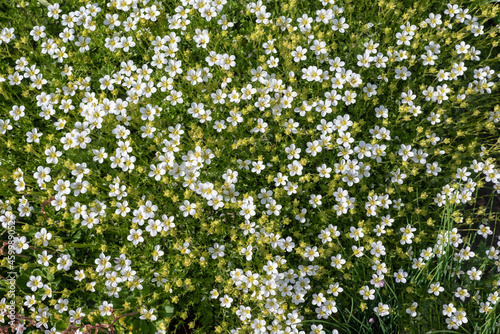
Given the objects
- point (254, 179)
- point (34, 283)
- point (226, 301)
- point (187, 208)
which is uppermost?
point (254, 179)

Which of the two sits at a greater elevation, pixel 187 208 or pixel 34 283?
pixel 187 208

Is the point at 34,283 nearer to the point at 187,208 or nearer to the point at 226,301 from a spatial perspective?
the point at 187,208

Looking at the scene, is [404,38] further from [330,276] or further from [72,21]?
[72,21]

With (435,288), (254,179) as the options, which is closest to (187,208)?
(254,179)

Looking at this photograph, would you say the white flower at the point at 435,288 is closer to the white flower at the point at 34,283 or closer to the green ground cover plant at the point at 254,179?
the green ground cover plant at the point at 254,179

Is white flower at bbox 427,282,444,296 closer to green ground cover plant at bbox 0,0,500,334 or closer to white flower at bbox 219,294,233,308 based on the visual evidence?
green ground cover plant at bbox 0,0,500,334

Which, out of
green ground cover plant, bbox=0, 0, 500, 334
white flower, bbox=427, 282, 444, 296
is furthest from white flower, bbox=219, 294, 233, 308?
white flower, bbox=427, 282, 444, 296

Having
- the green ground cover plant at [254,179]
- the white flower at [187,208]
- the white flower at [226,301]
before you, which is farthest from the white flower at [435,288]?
the white flower at [187,208]

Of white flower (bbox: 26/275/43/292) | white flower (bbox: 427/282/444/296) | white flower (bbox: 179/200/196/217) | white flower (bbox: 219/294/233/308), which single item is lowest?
white flower (bbox: 219/294/233/308)

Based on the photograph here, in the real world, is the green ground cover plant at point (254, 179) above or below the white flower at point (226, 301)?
above
